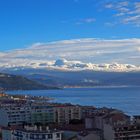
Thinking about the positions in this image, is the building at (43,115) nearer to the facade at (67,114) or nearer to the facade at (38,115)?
the facade at (38,115)

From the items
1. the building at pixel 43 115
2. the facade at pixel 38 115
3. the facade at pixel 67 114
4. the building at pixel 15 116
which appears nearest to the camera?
the building at pixel 15 116

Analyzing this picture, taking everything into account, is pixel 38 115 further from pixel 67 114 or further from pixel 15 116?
pixel 67 114

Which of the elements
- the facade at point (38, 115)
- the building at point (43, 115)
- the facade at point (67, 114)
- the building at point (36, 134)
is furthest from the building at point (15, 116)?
the building at point (36, 134)

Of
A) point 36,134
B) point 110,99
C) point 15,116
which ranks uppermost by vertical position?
point 110,99

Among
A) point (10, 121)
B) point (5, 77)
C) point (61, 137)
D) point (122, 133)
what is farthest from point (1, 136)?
point (5, 77)

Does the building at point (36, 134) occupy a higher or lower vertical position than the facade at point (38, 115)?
lower

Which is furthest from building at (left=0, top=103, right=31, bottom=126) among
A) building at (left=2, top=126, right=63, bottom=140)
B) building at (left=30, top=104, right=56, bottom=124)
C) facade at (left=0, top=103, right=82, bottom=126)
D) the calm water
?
building at (left=2, top=126, right=63, bottom=140)

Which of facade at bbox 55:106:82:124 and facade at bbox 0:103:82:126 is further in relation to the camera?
facade at bbox 55:106:82:124

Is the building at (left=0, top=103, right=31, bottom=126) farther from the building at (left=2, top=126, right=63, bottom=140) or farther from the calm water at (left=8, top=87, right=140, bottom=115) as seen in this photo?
the building at (left=2, top=126, right=63, bottom=140)

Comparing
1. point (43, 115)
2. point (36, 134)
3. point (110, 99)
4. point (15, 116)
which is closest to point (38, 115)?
point (43, 115)

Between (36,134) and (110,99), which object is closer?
(36,134)

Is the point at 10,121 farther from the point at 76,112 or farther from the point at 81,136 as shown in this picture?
the point at 81,136

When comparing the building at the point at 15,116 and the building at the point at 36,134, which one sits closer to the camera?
the building at the point at 36,134

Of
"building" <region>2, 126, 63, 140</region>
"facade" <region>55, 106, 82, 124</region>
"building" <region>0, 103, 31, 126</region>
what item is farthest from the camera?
"facade" <region>55, 106, 82, 124</region>
